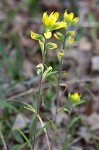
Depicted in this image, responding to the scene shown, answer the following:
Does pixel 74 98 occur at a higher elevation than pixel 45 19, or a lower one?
lower

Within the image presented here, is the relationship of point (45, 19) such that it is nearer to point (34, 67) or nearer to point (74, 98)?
point (74, 98)

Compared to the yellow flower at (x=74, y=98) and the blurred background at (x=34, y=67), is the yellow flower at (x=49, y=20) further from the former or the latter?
the blurred background at (x=34, y=67)

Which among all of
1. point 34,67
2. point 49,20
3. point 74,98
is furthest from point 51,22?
point 34,67

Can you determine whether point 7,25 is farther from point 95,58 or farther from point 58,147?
point 58,147

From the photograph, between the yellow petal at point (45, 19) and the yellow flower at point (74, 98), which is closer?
the yellow petal at point (45, 19)

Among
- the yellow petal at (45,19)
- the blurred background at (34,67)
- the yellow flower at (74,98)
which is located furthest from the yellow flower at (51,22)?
the blurred background at (34,67)

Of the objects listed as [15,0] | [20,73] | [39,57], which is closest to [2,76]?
[20,73]

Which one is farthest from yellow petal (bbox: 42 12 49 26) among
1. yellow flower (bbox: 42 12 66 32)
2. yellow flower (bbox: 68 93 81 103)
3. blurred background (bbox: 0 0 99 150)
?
blurred background (bbox: 0 0 99 150)

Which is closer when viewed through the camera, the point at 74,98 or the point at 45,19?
the point at 45,19

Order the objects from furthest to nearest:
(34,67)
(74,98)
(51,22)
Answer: (34,67) → (74,98) → (51,22)
